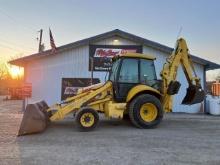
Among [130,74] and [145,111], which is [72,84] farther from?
[145,111]

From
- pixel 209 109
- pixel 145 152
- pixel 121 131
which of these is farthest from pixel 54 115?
pixel 209 109

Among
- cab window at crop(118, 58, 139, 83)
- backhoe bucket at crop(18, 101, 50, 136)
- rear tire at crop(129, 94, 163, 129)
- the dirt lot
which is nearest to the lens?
the dirt lot

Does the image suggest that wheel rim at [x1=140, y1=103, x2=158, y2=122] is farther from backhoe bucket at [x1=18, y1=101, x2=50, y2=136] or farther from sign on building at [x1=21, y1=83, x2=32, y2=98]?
sign on building at [x1=21, y1=83, x2=32, y2=98]

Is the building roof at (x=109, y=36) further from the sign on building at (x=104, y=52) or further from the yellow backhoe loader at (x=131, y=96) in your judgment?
the yellow backhoe loader at (x=131, y=96)

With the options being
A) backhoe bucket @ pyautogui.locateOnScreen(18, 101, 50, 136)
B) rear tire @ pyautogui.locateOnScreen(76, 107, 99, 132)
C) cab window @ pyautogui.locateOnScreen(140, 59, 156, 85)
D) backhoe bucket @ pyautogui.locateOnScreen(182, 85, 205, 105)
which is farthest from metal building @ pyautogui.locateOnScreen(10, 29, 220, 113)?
backhoe bucket @ pyautogui.locateOnScreen(18, 101, 50, 136)

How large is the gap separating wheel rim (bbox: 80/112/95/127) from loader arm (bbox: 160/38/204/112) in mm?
3054

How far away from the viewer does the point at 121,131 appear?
10984 millimetres

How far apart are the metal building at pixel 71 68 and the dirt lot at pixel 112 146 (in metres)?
7.26

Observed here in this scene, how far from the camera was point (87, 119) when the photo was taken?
11.0 m

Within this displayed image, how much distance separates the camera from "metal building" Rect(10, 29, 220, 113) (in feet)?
62.0

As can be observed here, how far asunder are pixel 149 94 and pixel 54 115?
356 centimetres

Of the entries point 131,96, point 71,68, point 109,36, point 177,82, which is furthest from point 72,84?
point 177,82

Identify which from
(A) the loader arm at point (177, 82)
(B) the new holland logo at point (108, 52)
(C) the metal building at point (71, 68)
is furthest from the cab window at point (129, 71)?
(B) the new holland logo at point (108, 52)

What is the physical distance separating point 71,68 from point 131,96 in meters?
8.01
